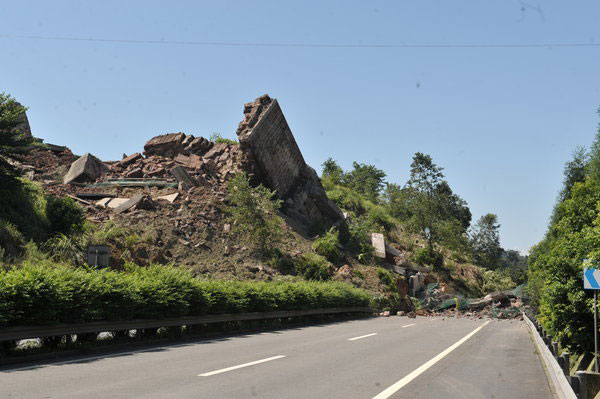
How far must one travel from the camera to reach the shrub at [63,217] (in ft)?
93.5

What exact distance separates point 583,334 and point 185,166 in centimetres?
3460

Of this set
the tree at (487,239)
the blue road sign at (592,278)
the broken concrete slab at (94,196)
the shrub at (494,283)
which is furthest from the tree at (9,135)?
the tree at (487,239)

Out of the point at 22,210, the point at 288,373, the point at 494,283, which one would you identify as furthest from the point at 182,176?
the point at 494,283

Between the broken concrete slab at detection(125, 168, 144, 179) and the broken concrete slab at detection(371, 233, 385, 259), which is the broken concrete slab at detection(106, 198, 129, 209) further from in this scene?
the broken concrete slab at detection(371, 233, 385, 259)

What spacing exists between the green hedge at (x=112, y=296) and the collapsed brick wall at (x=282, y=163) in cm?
2037

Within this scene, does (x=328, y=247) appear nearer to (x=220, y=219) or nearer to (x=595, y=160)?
(x=220, y=219)

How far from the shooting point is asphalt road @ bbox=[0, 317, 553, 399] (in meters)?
7.84

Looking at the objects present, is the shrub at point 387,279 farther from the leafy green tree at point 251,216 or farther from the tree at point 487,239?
the tree at point 487,239

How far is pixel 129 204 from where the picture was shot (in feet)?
118

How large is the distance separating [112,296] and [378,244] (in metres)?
38.3

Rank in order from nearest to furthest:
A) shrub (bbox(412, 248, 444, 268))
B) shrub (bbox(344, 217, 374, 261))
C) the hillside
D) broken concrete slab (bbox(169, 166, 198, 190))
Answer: the hillside → broken concrete slab (bbox(169, 166, 198, 190)) → shrub (bbox(344, 217, 374, 261)) → shrub (bbox(412, 248, 444, 268))

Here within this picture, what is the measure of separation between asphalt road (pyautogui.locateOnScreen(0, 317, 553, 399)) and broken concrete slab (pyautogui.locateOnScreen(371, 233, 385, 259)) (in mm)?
33213

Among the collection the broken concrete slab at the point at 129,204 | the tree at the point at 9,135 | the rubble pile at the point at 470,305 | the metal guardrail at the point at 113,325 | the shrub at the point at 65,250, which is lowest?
the rubble pile at the point at 470,305

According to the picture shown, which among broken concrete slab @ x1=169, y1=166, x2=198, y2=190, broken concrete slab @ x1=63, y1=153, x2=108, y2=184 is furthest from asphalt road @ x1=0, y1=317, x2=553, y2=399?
broken concrete slab @ x1=63, y1=153, x2=108, y2=184
